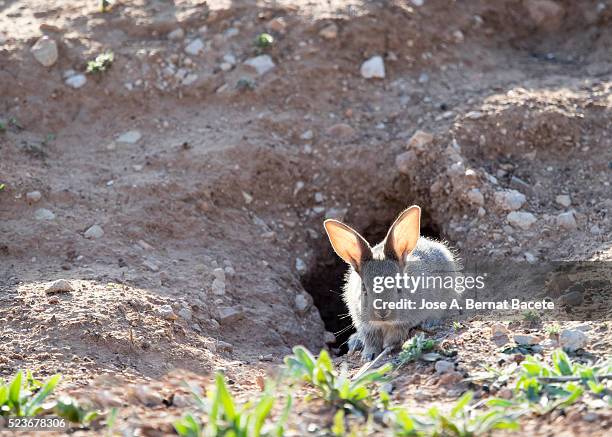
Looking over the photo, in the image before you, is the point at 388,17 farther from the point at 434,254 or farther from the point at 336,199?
the point at 434,254

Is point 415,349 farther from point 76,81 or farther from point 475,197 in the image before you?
point 76,81

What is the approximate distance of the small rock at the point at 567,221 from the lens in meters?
6.05

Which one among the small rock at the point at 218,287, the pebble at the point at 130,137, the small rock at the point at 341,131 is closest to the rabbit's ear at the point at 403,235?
the small rock at the point at 218,287

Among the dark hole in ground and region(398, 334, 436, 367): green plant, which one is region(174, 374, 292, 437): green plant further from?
the dark hole in ground

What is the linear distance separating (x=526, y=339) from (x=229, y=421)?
1.96m

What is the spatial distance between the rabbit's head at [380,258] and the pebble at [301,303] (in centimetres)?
71

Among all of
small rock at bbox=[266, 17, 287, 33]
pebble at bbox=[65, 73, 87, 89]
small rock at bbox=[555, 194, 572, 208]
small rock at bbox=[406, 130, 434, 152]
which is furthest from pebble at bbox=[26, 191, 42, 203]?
small rock at bbox=[555, 194, 572, 208]

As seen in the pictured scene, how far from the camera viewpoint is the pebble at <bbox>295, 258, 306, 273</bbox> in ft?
21.3

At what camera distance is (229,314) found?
5.67 m

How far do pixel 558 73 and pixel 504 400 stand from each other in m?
4.57

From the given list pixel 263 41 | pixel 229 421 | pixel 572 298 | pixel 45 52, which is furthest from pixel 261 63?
pixel 229 421

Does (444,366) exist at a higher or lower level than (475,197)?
higher

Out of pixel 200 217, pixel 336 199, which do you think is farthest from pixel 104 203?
pixel 336 199

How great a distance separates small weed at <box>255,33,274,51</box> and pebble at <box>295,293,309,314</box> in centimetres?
240
